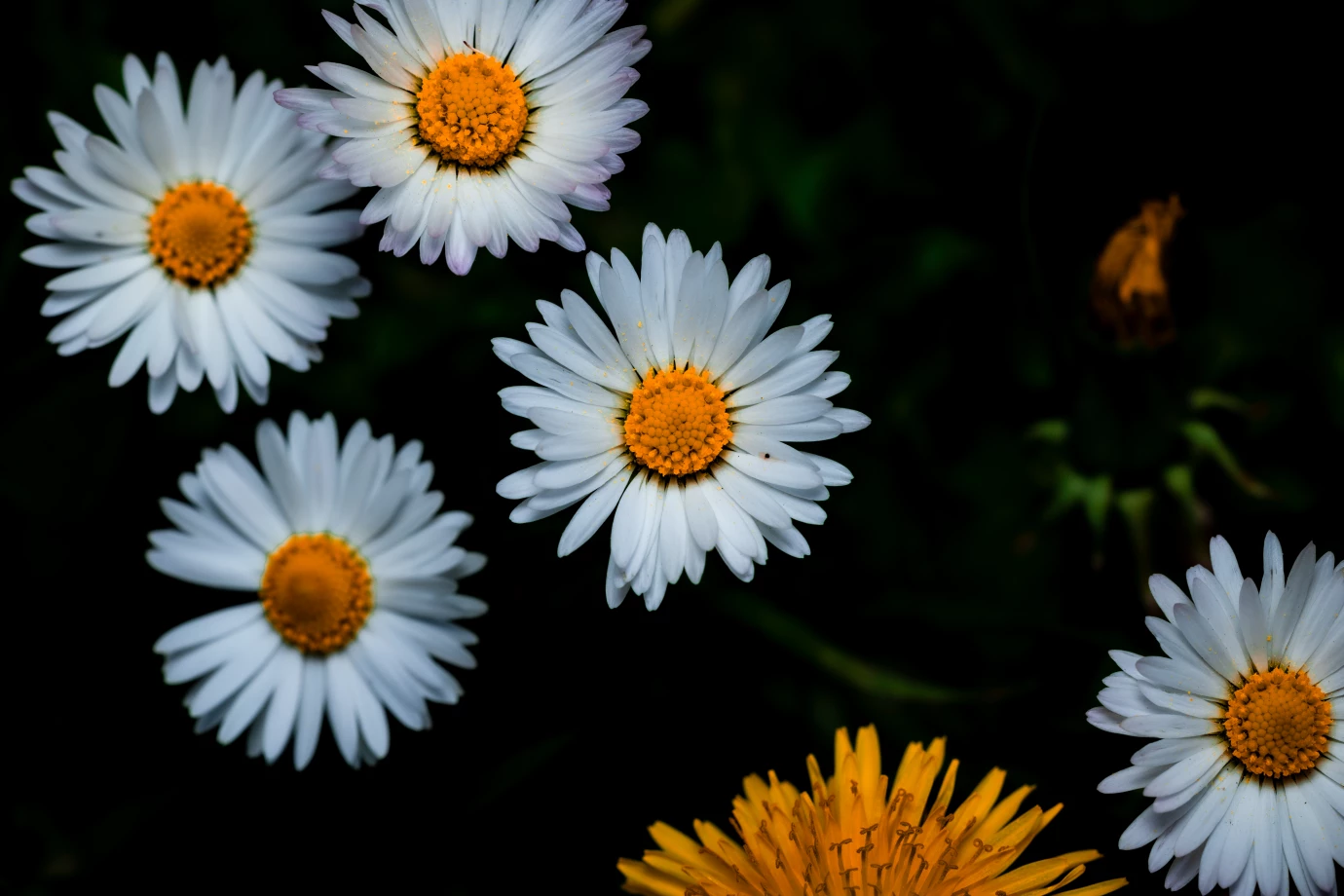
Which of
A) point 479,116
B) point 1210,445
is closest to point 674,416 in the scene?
point 479,116

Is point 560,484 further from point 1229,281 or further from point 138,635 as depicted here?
point 1229,281

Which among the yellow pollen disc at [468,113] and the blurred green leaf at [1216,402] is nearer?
the yellow pollen disc at [468,113]

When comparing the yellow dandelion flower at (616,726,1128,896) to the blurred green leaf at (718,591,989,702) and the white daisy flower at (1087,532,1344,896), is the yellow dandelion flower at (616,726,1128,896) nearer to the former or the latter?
the white daisy flower at (1087,532,1344,896)

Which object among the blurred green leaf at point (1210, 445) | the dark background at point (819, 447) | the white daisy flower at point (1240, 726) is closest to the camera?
the white daisy flower at point (1240, 726)

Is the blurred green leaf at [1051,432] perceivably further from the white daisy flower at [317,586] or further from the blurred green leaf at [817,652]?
the white daisy flower at [317,586]

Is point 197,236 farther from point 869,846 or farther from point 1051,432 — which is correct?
point 1051,432

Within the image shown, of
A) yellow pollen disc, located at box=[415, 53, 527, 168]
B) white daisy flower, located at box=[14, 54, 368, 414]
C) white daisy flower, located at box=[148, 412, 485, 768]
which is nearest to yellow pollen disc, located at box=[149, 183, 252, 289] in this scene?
white daisy flower, located at box=[14, 54, 368, 414]

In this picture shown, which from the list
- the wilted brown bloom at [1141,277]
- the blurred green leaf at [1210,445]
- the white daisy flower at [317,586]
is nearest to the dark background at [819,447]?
the blurred green leaf at [1210,445]
